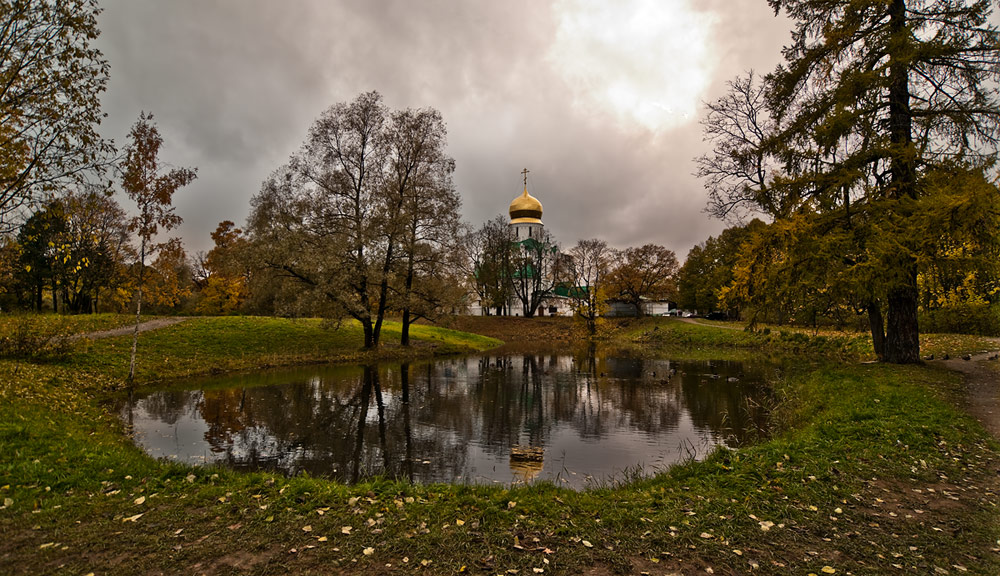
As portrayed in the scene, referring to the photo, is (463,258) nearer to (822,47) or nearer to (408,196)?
(408,196)

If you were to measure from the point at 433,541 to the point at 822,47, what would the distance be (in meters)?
17.4

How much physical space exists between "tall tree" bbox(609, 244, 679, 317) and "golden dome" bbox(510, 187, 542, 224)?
18.1 meters

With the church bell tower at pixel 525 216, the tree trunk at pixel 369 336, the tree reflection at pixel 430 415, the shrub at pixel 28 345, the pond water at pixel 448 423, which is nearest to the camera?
the pond water at pixel 448 423

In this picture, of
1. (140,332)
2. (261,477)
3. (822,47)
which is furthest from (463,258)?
(261,477)

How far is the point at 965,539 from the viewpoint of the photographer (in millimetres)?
4422

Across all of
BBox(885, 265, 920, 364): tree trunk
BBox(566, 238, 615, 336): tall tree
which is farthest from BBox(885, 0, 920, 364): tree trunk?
BBox(566, 238, 615, 336): tall tree

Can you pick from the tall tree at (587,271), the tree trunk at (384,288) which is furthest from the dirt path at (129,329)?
the tall tree at (587,271)

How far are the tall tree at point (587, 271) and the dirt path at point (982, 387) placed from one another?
32508 mm

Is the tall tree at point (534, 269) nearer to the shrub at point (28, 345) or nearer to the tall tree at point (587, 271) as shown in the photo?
the tall tree at point (587, 271)

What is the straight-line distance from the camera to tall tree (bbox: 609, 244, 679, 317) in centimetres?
5447

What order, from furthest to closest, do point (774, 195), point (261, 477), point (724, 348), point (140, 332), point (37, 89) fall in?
point (724, 348) → point (140, 332) → point (774, 195) → point (37, 89) → point (261, 477)

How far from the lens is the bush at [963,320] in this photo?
25.3 m

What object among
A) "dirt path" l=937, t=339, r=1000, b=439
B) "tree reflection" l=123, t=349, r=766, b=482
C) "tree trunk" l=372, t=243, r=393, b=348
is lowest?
"tree reflection" l=123, t=349, r=766, b=482

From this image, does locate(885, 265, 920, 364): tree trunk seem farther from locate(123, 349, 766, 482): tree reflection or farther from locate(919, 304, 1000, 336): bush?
locate(919, 304, 1000, 336): bush
